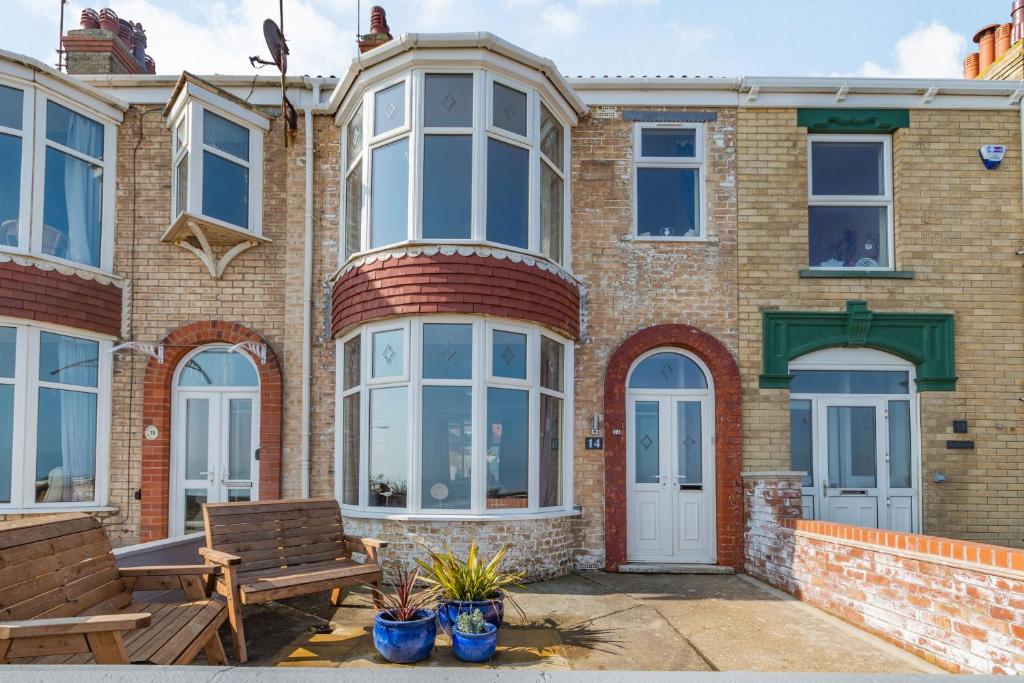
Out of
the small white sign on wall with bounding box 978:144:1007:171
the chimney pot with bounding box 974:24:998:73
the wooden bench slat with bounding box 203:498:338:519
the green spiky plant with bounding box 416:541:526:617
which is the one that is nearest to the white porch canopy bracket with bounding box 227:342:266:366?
the wooden bench slat with bounding box 203:498:338:519

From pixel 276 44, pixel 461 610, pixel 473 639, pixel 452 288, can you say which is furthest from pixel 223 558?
pixel 276 44

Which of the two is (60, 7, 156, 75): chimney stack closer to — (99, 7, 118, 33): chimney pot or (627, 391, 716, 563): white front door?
(99, 7, 118, 33): chimney pot

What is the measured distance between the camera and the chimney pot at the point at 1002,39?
9.76m

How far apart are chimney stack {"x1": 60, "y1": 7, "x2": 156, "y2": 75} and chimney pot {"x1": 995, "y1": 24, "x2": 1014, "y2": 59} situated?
11.9 m

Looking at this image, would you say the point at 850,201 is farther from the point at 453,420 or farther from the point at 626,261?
the point at 453,420

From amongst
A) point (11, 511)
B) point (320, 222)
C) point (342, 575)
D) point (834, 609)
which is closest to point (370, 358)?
point (320, 222)

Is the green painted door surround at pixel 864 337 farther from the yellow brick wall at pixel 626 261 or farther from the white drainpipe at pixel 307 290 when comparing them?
the white drainpipe at pixel 307 290

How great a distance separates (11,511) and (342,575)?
4646mm

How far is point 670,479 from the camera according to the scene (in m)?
8.76

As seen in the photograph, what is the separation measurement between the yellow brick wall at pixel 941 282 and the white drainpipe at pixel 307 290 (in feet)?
17.3

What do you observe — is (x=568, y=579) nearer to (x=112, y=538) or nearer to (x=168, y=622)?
(x=168, y=622)

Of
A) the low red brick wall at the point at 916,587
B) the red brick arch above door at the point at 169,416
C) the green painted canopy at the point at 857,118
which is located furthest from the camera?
the green painted canopy at the point at 857,118

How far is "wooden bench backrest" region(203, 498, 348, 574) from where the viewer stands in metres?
5.72

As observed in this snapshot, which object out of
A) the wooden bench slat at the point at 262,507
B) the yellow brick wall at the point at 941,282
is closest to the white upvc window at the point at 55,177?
the wooden bench slat at the point at 262,507
